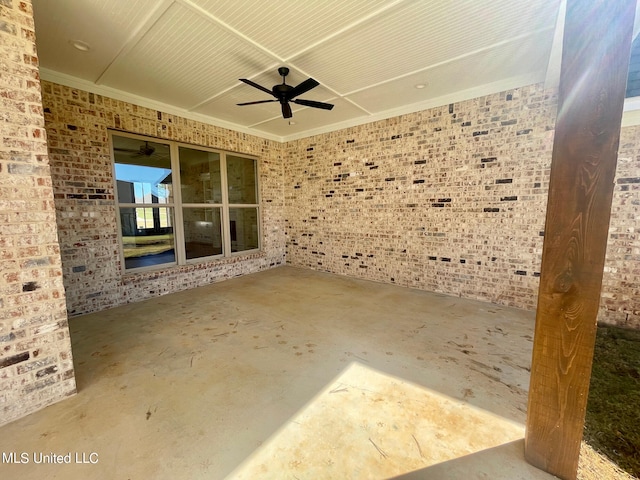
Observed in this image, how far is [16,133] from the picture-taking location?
1.74 meters

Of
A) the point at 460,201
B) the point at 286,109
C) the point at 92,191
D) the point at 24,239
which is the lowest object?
the point at 24,239

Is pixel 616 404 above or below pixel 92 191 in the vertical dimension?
below

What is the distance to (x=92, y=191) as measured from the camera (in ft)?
12.1

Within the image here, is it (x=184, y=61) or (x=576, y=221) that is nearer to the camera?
(x=576, y=221)

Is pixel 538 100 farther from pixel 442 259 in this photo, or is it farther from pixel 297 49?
pixel 297 49

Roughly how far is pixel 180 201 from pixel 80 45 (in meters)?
2.37

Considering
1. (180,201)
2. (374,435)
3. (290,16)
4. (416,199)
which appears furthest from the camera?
(180,201)

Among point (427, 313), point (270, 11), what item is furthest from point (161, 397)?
point (270, 11)

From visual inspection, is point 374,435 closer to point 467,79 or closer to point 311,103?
point 311,103

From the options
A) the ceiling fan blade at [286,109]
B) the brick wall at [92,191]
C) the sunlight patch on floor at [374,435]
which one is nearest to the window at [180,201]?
the brick wall at [92,191]

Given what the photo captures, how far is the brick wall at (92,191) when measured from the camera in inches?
134

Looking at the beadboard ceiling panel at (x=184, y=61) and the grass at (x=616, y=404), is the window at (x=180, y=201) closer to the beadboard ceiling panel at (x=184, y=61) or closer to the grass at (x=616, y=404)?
the beadboard ceiling panel at (x=184, y=61)

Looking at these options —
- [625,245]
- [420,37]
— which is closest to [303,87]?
[420,37]

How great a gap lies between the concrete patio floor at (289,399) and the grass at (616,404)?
0.41 metres
